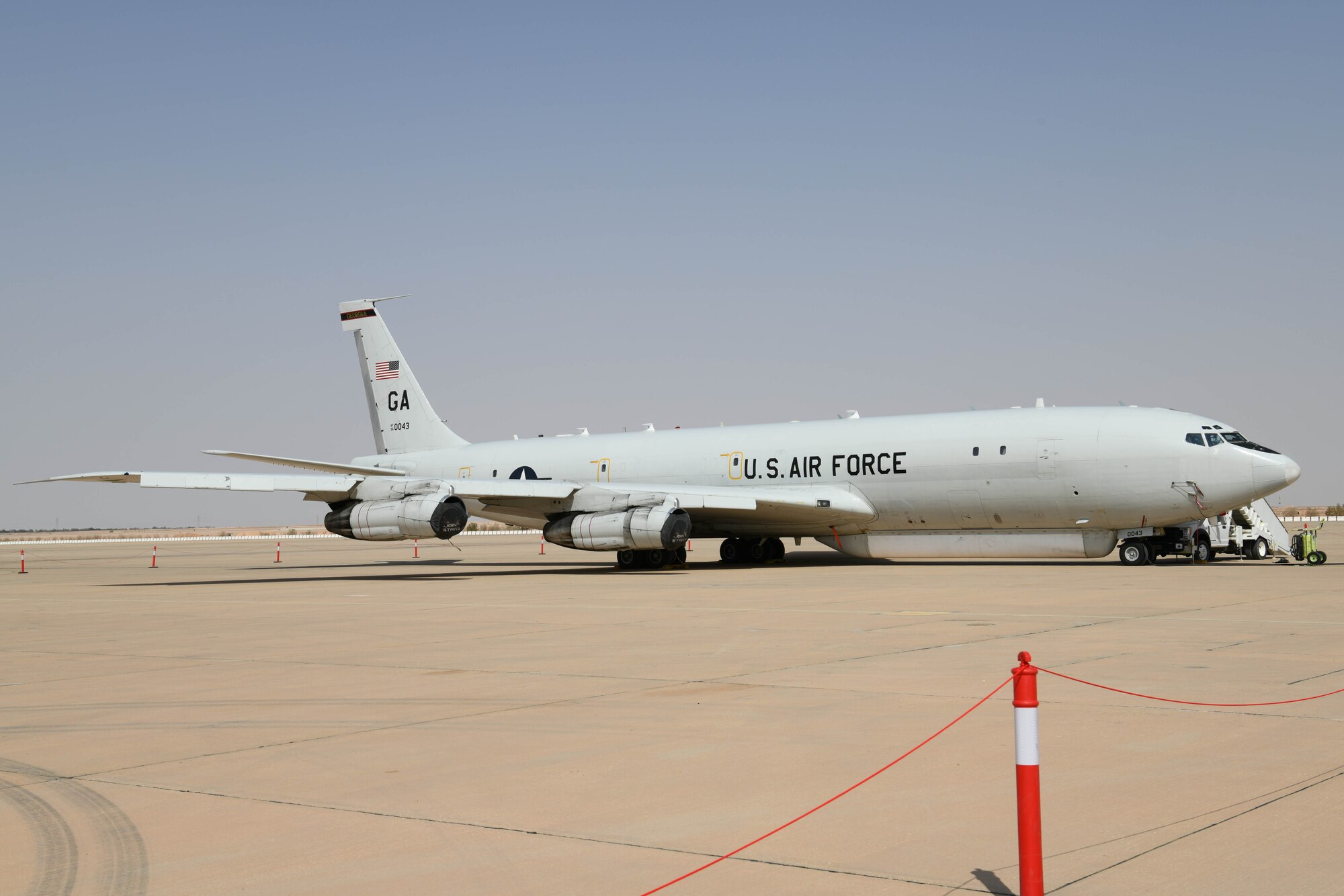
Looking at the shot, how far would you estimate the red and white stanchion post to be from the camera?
4.86 m

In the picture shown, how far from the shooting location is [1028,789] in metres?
4.97

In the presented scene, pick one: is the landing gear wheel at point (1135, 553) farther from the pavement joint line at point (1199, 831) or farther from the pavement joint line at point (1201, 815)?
the pavement joint line at point (1199, 831)

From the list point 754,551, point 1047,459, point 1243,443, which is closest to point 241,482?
point 754,551

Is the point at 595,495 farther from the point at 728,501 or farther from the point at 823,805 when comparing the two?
the point at 823,805

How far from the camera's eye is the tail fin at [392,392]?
136ft

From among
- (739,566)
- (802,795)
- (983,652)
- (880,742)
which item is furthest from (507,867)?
(739,566)

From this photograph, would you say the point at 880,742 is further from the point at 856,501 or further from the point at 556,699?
the point at 856,501

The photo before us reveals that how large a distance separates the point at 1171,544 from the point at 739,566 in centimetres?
1173

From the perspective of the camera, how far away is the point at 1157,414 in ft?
94.1

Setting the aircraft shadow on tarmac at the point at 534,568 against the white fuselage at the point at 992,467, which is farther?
the aircraft shadow on tarmac at the point at 534,568

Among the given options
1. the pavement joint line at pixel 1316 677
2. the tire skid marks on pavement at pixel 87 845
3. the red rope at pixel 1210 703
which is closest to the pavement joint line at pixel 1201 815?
the red rope at pixel 1210 703

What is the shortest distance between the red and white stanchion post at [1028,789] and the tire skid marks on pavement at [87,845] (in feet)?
12.5

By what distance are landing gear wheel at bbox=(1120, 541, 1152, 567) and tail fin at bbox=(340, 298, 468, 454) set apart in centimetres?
2200

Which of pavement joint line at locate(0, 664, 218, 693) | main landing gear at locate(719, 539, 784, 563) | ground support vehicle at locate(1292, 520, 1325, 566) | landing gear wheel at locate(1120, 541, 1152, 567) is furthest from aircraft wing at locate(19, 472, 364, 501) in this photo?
ground support vehicle at locate(1292, 520, 1325, 566)
